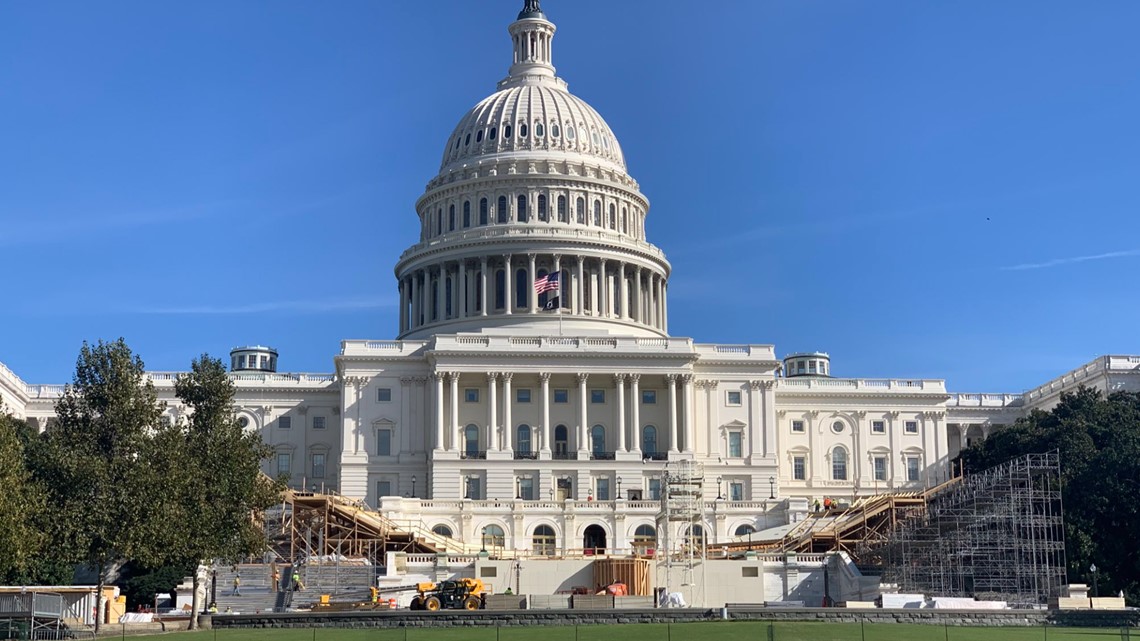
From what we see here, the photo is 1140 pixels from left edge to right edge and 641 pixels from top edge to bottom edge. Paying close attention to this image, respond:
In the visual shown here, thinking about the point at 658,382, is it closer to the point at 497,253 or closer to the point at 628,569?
the point at 497,253

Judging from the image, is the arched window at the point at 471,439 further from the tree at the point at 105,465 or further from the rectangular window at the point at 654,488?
the tree at the point at 105,465

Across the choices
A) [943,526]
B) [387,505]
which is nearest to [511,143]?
[387,505]

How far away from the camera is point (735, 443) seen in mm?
133250

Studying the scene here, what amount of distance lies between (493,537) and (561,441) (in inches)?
690

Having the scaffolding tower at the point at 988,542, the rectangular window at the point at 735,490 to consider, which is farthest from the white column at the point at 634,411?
the scaffolding tower at the point at 988,542

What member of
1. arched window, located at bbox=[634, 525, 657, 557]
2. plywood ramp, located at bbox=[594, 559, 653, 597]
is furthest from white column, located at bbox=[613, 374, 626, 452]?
plywood ramp, located at bbox=[594, 559, 653, 597]

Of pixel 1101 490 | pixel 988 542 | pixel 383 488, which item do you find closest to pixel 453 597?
pixel 988 542

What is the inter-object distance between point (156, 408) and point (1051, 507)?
50127 mm

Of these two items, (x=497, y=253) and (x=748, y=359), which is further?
(x=497, y=253)

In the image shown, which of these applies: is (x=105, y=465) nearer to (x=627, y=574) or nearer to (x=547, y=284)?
(x=627, y=574)

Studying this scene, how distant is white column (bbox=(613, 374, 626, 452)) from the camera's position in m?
129

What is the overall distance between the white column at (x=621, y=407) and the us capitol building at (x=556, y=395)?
204 millimetres

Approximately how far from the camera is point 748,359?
5305 inches

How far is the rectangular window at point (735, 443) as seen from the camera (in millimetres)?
132875
